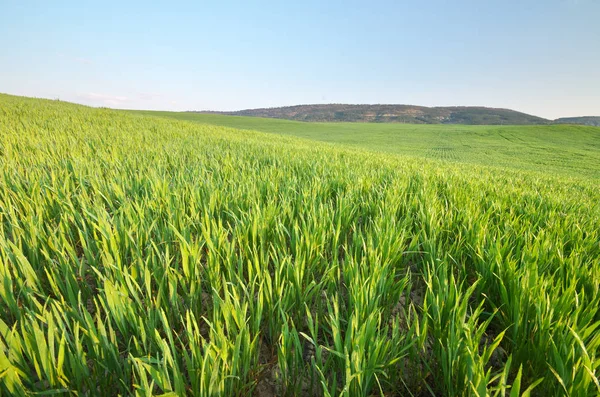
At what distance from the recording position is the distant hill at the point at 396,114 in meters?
107

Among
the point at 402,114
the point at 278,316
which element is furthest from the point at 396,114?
the point at 278,316

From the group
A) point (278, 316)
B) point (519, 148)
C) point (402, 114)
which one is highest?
point (402, 114)

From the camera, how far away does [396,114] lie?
117 m

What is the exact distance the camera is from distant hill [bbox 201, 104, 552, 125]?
106750mm

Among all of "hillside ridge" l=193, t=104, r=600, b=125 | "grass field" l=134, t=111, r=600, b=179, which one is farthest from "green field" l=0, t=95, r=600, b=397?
"hillside ridge" l=193, t=104, r=600, b=125

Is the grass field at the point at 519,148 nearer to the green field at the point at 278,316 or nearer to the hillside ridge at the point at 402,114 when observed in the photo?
the green field at the point at 278,316

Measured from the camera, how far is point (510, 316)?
43.6 inches

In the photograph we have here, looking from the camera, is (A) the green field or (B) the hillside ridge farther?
(B) the hillside ridge

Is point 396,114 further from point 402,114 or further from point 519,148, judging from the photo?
Result: point 519,148

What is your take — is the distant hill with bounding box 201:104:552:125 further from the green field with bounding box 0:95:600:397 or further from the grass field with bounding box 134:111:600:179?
the green field with bounding box 0:95:600:397

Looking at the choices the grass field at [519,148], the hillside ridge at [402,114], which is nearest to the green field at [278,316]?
the grass field at [519,148]

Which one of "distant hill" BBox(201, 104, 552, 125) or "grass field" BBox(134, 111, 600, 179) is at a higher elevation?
"distant hill" BBox(201, 104, 552, 125)

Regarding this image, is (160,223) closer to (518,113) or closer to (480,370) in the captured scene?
(480,370)

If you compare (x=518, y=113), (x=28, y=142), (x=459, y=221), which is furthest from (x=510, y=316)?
(x=518, y=113)
